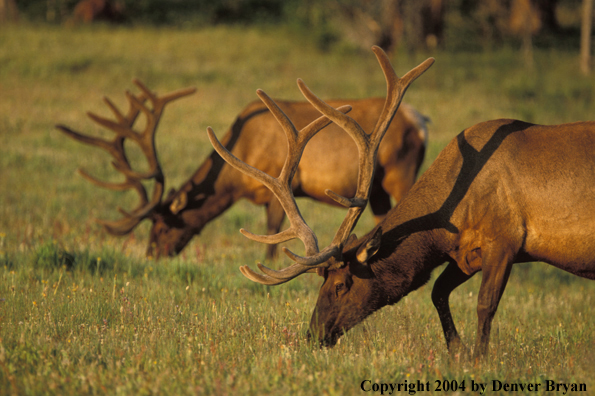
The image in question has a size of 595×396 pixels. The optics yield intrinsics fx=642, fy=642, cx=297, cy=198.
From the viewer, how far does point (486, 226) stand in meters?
4.61

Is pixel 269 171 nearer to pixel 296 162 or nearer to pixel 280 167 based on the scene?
pixel 280 167

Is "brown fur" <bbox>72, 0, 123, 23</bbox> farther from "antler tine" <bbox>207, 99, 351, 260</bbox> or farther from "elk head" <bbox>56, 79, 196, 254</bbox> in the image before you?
"antler tine" <bbox>207, 99, 351, 260</bbox>

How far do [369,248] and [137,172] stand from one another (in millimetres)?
4894

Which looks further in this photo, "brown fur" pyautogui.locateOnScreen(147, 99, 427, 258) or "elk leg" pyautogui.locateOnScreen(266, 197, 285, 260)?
"elk leg" pyautogui.locateOnScreen(266, 197, 285, 260)

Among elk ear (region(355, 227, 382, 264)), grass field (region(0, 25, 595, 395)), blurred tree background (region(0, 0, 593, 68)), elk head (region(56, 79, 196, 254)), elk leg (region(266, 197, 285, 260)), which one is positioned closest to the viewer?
grass field (region(0, 25, 595, 395))

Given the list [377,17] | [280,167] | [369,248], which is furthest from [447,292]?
[377,17]

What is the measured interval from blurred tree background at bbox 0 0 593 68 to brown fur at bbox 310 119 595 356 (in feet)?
72.0

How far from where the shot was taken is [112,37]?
1102 inches

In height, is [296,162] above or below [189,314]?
above

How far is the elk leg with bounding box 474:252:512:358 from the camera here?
4.56m

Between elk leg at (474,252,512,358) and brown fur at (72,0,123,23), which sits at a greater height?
brown fur at (72,0,123,23)

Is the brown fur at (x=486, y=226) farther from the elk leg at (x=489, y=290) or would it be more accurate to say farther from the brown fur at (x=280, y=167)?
the brown fur at (x=280, y=167)

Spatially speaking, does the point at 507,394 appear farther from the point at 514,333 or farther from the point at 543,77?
the point at 543,77

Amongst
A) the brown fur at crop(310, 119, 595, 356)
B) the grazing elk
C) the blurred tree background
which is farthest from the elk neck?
the blurred tree background
